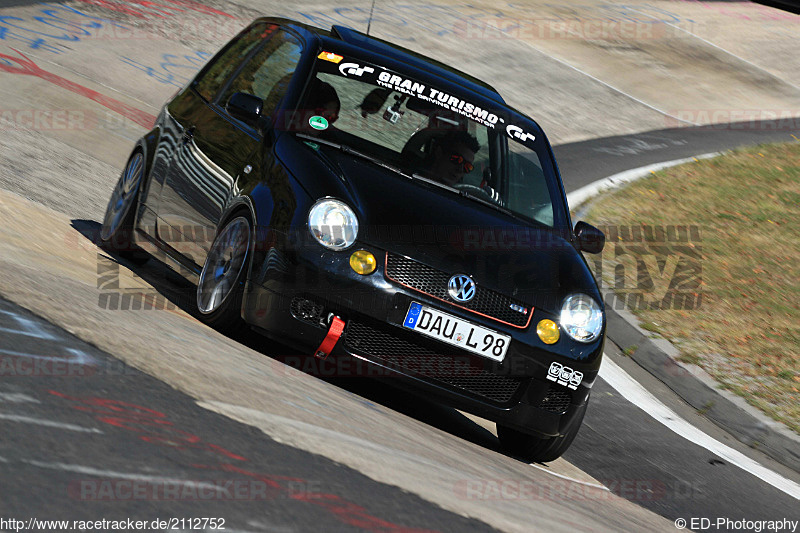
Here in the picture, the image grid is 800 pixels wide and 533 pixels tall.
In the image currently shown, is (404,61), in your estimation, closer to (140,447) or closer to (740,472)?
(740,472)

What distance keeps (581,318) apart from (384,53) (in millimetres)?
2151

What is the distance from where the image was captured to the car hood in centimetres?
487

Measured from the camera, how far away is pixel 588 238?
5.94 meters

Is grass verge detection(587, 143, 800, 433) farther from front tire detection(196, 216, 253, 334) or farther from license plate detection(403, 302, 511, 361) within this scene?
front tire detection(196, 216, 253, 334)

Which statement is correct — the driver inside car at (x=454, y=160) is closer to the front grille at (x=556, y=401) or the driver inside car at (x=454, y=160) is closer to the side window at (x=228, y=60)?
the front grille at (x=556, y=401)

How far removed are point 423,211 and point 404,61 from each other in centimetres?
151

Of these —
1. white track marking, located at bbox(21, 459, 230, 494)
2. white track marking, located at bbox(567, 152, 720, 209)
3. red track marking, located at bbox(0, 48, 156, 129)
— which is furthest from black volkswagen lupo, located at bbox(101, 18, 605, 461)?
white track marking, located at bbox(567, 152, 720, 209)

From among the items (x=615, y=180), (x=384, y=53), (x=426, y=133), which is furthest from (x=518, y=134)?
(x=615, y=180)

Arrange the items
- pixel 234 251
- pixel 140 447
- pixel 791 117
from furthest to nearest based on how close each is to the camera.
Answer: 1. pixel 791 117
2. pixel 234 251
3. pixel 140 447

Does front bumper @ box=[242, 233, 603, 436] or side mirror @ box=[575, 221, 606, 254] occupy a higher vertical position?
side mirror @ box=[575, 221, 606, 254]

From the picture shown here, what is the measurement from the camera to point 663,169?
1486 centimetres

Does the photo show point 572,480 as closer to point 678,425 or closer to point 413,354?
point 413,354

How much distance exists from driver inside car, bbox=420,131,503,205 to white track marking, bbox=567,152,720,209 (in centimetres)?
596

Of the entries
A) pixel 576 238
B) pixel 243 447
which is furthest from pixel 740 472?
pixel 243 447
